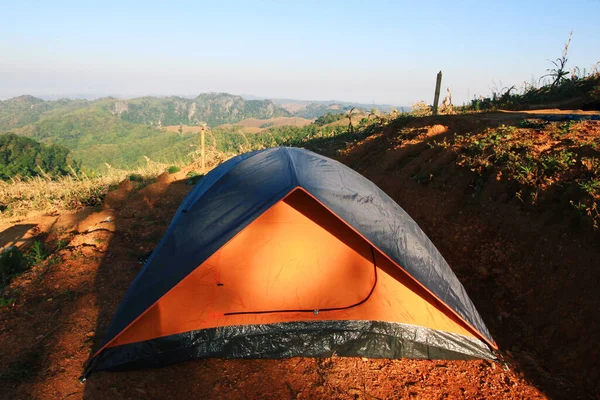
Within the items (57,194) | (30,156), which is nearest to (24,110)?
(30,156)

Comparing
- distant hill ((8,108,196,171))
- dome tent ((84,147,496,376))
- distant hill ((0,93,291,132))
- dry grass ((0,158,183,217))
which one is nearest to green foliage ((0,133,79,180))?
distant hill ((8,108,196,171))

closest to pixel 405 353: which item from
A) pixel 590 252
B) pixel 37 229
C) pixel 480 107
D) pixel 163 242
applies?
pixel 590 252

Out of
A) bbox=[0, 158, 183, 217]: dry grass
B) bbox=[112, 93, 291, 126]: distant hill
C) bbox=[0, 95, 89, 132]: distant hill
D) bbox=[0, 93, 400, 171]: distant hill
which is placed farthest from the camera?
bbox=[112, 93, 291, 126]: distant hill

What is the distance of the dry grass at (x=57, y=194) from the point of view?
30.9ft

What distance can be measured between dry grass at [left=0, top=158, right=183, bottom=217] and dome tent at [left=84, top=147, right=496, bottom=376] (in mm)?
7378

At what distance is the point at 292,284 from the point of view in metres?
3.67

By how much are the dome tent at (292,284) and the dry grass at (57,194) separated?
7.38 metres

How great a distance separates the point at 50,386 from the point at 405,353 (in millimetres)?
3467

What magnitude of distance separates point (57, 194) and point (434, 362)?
11760 mm

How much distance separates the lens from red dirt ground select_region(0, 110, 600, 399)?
2.97m

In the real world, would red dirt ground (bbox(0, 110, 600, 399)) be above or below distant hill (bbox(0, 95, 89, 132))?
below

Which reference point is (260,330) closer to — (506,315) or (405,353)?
(405,353)

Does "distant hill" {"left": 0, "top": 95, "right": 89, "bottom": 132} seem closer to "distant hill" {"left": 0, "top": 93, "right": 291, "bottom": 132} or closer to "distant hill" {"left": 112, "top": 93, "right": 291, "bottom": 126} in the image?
"distant hill" {"left": 0, "top": 93, "right": 291, "bottom": 132}

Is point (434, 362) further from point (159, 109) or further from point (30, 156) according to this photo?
point (159, 109)
